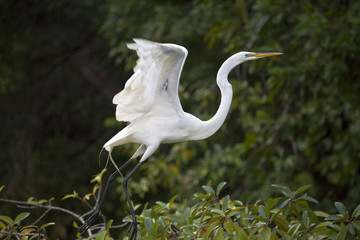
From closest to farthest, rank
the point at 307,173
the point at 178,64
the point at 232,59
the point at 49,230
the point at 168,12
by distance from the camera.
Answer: the point at 178,64 → the point at 232,59 → the point at 307,173 → the point at 168,12 → the point at 49,230

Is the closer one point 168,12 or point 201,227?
point 201,227

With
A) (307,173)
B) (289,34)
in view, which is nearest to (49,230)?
(307,173)

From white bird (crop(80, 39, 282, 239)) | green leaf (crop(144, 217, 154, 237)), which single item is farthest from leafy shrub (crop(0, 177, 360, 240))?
white bird (crop(80, 39, 282, 239))

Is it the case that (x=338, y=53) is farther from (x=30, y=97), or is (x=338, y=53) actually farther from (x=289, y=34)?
(x=30, y=97)

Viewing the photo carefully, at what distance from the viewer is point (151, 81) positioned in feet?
6.13

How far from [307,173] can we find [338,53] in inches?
38.4

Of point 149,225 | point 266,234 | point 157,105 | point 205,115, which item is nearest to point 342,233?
point 266,234

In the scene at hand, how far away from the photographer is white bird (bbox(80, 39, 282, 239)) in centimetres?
185

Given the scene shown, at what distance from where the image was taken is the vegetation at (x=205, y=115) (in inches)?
75.9

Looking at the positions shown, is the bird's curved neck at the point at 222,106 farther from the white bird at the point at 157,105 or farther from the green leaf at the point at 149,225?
the green leaf at the point at 149,225

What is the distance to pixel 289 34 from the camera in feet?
11.7

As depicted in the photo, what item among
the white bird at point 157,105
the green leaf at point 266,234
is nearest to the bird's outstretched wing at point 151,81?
the white bird at point 157,105

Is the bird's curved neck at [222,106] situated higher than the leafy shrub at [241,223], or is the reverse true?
the bird's curved neck at [222,106]

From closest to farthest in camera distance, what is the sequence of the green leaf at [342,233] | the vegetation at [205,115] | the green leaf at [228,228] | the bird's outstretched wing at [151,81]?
the green leaf at [342,233] < the green leaf at [228,228] < the bird's outstretched wing at [151,81] < the vegetation at [205,115]
